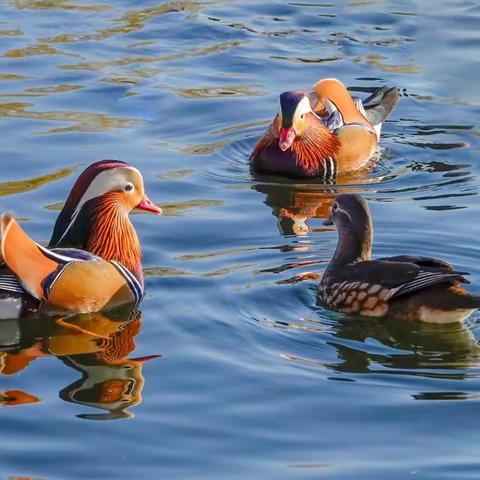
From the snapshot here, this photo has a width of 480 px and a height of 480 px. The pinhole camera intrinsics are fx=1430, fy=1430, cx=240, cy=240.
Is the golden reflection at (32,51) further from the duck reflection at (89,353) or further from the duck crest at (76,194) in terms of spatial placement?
the duck reflection at (89,353)

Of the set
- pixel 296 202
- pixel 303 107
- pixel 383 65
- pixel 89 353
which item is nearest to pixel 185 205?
pixel 296 202

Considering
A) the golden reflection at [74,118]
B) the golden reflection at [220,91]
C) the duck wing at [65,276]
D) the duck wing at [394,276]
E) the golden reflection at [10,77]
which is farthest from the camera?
the golden reflection at [10,77]

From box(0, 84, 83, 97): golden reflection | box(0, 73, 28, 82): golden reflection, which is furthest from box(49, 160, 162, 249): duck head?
box(0, 73, 28, 82): golden reflection

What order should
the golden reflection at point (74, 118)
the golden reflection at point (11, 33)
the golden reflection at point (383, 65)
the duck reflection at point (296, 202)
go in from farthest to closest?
the golden reflection at point (11, 33) → the golden reflection at point (383, 65) → the golden reflection at point (74, 118) → the duck reflection at point (296, 202)

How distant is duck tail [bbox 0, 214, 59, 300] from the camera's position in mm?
7789

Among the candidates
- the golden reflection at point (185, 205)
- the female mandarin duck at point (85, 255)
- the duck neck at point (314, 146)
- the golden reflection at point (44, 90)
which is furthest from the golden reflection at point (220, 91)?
the female mandarin duck at point (85, 255)

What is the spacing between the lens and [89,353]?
758cm

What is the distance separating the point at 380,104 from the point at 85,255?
196 inches

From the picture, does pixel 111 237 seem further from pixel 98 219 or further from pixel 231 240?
pixel 231 240

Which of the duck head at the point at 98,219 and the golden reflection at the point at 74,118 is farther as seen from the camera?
the golden reflection at the point at 74,118

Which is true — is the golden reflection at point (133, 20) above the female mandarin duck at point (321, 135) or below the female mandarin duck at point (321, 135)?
above

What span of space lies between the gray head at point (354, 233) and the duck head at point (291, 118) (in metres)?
2.80

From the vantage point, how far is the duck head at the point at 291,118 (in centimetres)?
1165

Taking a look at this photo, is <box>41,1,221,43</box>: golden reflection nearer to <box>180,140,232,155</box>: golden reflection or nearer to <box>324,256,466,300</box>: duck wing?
<box>180,140,232,155</box>: golden reflection
